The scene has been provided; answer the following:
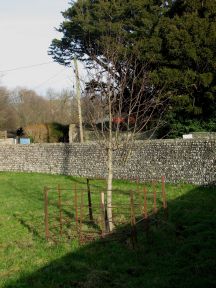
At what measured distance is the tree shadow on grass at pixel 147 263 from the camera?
6473mm

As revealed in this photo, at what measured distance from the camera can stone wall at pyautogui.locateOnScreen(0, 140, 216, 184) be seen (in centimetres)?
1559

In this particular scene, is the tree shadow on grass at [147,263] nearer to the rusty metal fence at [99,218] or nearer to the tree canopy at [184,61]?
the rusty metal fence at [99,218]

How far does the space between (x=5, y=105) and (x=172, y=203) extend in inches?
1638

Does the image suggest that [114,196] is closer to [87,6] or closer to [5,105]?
[87,6]

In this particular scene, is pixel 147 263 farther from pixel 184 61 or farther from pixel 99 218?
pixel 184 61

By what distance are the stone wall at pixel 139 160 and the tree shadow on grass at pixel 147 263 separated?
5965 mm

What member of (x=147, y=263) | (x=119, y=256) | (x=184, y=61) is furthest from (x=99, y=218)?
(x=184, y=61)

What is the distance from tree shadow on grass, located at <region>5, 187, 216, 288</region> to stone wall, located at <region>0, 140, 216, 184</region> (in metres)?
5.97

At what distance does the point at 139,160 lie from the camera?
698 inches

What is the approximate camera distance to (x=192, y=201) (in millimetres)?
12719

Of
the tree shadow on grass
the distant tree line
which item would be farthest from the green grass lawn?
the distant tree line

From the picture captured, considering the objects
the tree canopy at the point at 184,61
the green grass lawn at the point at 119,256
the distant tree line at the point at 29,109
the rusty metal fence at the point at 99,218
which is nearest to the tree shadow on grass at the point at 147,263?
the green grass lawn at the point at 119,256

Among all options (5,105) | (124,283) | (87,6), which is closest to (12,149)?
(87,6)

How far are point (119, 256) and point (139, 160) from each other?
1012 centimetres
